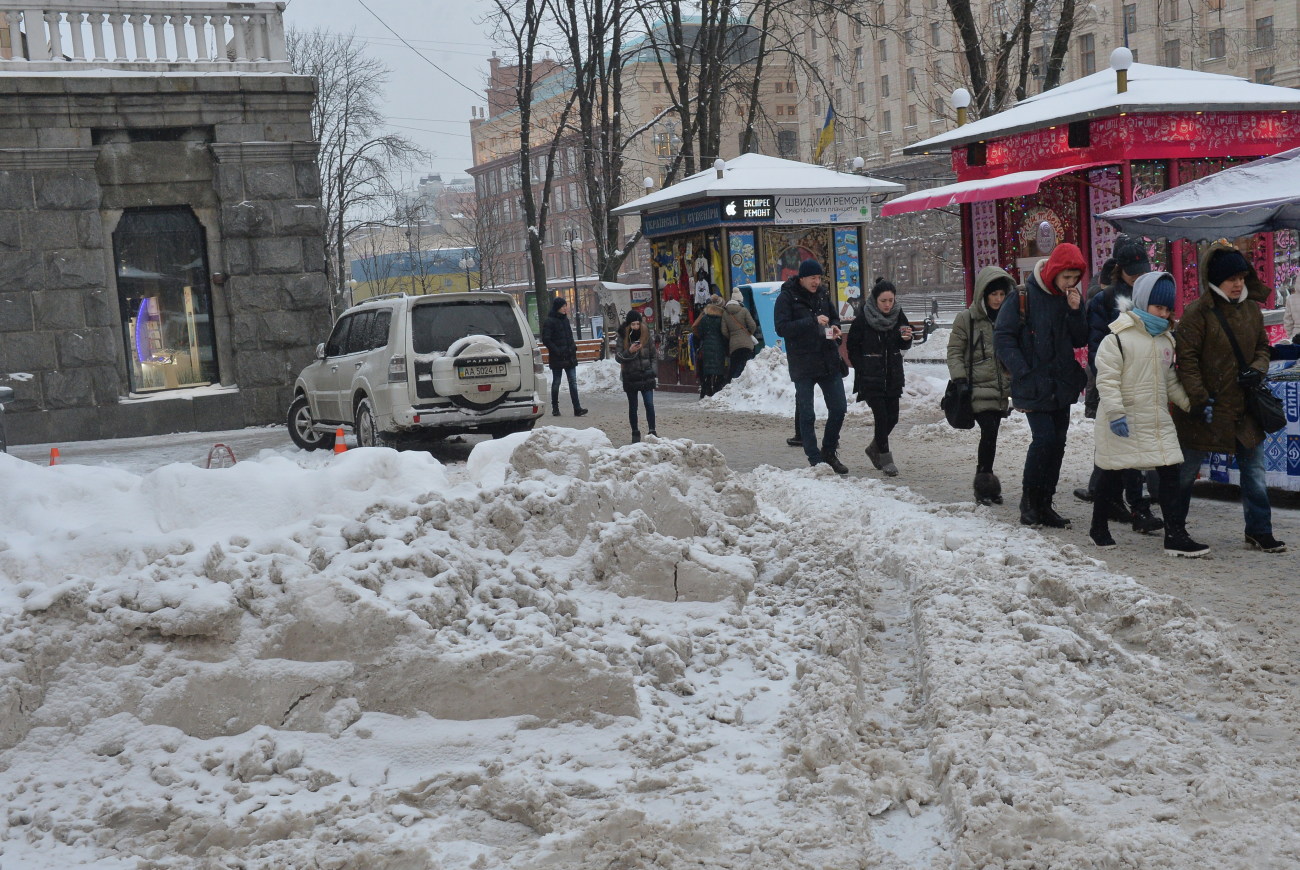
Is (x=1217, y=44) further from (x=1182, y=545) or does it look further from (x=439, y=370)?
(x=1182, y=545)

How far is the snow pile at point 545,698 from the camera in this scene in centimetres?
407

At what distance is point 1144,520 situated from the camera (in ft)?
27.6

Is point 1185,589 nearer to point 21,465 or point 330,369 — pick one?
point 21,465

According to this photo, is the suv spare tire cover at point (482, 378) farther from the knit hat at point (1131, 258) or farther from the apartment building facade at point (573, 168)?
the apartment building facade at point (573, 168)

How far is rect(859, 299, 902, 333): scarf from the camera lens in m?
11.2

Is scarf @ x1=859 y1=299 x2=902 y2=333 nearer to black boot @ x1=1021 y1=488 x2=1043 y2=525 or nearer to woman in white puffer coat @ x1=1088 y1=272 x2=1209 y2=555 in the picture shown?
black boot @ x1=1021 y1=488 x2=1043 y2=525

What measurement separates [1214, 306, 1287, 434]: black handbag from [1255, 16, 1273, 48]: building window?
49838 mm

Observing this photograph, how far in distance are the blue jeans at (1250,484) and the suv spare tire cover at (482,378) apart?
7662 mm

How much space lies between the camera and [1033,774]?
4340 mm

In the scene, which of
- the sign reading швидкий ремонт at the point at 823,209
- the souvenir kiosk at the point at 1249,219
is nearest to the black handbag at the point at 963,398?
the souvenir kiosk at the point at 1249,219

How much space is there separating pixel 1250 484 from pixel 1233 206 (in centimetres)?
370

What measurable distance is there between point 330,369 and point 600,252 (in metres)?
18.0

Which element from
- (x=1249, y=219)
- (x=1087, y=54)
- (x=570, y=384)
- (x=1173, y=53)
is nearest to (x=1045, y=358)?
(x=1249, y=219)

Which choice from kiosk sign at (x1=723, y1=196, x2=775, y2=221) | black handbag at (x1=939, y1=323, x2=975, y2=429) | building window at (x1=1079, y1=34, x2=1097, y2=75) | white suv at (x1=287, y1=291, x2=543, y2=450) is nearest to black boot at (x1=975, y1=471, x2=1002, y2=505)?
black handbag at (x1=939, y1=323, x2=975, y2=429)
